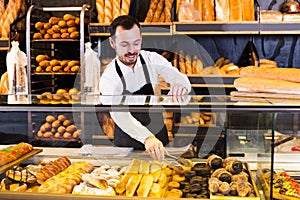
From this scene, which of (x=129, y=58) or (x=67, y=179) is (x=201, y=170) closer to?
(x=67, y=179)

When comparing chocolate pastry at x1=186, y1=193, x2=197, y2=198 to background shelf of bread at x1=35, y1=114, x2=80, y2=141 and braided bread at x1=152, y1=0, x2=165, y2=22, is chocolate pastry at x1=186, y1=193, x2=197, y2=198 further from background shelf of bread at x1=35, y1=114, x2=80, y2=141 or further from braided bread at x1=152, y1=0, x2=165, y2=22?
braided bread at x1=152, y1=0, x2=165, y2=22

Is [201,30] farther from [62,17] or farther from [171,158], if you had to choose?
[171,158]

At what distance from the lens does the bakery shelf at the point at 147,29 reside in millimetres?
3615

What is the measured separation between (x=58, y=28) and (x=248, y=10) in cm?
174

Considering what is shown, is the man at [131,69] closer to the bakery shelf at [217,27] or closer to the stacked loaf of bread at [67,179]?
the stacked loaf of bread at [67,179]

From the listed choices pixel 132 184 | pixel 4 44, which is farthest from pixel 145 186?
pixel 4 44

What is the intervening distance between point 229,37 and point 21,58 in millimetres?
1977

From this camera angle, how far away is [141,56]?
2.76 m

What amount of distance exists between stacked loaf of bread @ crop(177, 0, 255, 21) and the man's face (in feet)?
3.76

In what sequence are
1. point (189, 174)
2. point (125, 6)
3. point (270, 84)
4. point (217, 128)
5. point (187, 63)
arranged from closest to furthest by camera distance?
point (270, 84)
point (189, 174)
point (217, 128)
point (187, 63)
point (125, 6)

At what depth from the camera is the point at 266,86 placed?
1.47 meters

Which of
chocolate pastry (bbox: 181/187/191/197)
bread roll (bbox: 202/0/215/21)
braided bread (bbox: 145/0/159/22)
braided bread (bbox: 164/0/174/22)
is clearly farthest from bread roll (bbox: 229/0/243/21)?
chocolate pastry (bbox: 181/187/191/197)

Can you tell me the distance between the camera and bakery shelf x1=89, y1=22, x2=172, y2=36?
3615 mm

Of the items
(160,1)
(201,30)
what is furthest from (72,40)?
(201,30)
